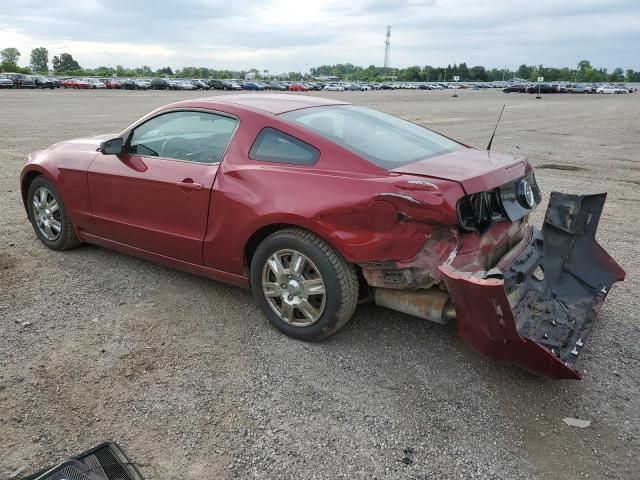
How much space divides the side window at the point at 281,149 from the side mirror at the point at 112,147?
133 cm

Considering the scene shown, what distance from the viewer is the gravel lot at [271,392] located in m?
2.67

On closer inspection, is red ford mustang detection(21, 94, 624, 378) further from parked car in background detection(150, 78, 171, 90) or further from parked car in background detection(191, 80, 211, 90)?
parked car in background detection(150, 78, 171, 90)

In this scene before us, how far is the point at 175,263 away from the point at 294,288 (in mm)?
1191

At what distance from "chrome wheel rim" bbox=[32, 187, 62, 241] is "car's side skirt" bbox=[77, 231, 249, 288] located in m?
0.38

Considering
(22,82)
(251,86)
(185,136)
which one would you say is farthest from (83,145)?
(251,86)

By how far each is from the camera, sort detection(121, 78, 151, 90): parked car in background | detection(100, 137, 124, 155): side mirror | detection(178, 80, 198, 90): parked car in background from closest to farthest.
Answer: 1. detection(100, 137, 124, 155): side mirror
2. detection(178, 80, 198, 90): parked car in background
3. detection(121, 78, 151, 90): parked car in background

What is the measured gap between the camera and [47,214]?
5293 millimetres

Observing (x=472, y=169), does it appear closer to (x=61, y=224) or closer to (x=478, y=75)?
(x=61, y=224)

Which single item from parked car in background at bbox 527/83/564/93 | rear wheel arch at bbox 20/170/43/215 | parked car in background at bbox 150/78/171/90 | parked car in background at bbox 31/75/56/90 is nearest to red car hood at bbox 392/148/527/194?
rear wheel arch at bbox 20/170/43/215

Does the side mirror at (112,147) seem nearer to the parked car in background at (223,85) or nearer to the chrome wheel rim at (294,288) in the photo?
the chrome wheel rim at (294,288)

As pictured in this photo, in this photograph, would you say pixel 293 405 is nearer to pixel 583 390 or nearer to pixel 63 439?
pixel 63 439

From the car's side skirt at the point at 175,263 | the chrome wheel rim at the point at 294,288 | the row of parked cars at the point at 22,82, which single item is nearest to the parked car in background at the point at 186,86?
the row of parked cars at the point at 22,82

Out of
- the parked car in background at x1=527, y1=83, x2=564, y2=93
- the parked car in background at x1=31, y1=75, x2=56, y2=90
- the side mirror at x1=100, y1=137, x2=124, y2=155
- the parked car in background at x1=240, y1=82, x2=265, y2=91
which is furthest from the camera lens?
the parked car in background at x1=527, y1=83, x2=564, y2=93

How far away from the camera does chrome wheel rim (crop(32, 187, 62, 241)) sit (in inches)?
205
